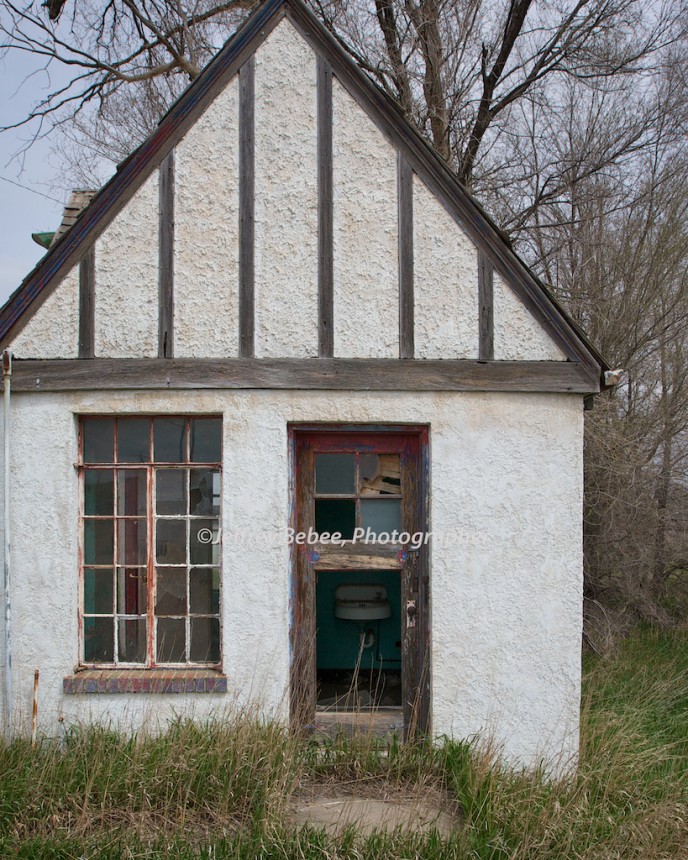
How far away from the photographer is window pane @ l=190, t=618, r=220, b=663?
4.96m

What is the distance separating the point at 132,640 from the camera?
4980mm

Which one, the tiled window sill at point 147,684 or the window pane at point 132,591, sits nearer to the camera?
the tiled window sill at point 147,684

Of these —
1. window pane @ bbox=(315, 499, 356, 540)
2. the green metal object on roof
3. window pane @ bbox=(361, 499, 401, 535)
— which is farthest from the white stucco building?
the green metal object on roof

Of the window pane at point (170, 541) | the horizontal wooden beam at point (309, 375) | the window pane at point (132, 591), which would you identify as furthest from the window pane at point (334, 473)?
the window pane at point (132, 591)

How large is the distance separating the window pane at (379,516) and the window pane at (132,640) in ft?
5.69

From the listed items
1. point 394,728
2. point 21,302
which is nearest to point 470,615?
point 394,728

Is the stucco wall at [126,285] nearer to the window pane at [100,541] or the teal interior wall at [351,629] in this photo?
the window pane at [100,541]

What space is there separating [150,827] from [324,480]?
2.38m

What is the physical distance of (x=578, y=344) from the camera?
190 inches

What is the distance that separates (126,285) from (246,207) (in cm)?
99

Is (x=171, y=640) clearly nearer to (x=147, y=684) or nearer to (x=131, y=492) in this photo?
(x=147, y=684)

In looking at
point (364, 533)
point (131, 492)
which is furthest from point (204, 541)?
point (364, 533)

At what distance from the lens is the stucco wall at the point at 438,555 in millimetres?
4770

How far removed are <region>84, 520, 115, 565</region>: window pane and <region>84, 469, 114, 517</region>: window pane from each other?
75 millimetres
